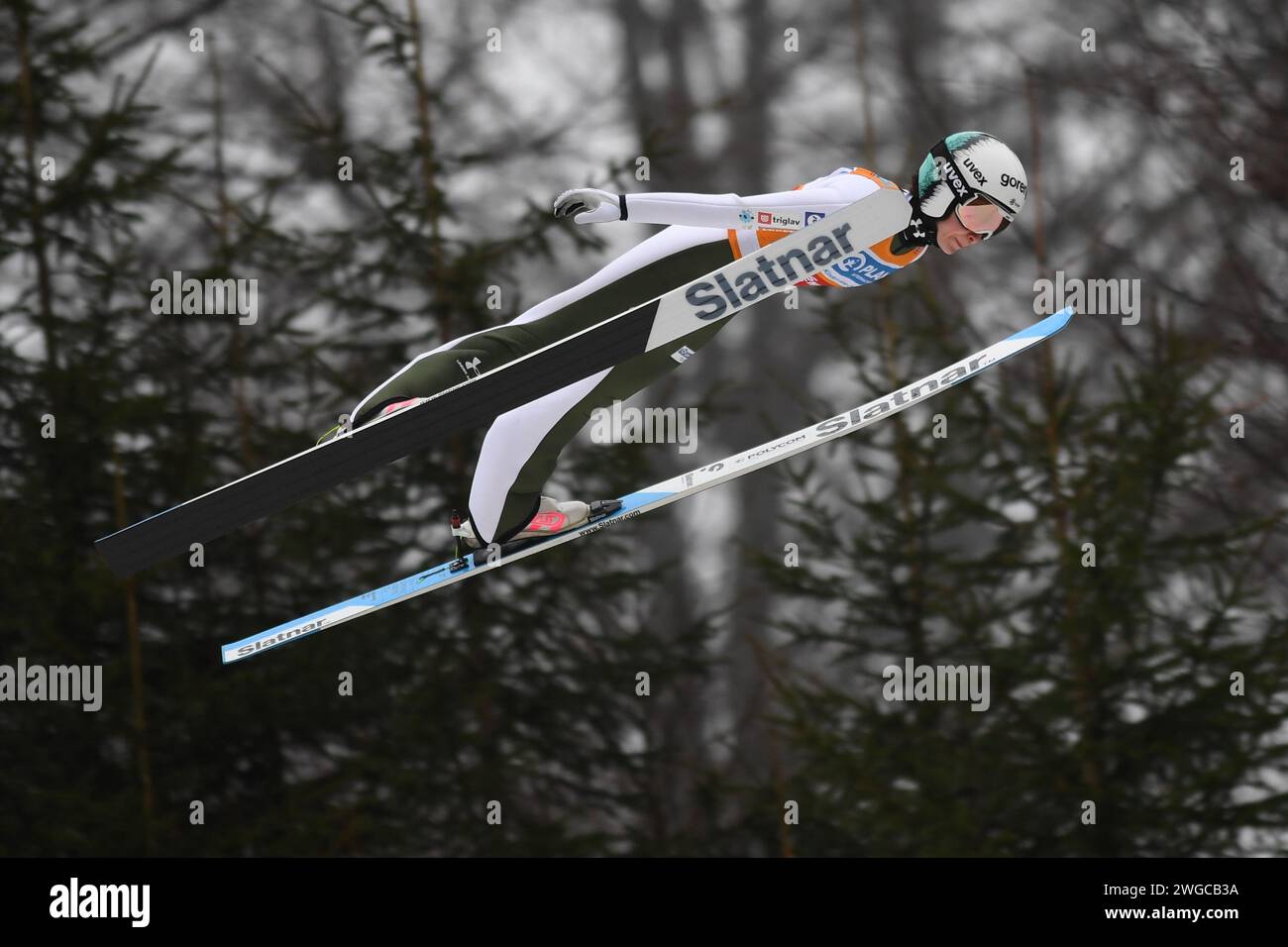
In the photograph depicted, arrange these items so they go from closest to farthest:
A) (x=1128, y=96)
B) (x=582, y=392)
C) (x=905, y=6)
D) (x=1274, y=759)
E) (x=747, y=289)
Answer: (x=747, y=289) → (x=582, y=392) → (x=1274, y=759) → (x=1128, y=96) → (x=905, y=6)

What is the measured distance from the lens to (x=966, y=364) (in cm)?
561

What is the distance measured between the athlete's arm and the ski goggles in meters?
0.32

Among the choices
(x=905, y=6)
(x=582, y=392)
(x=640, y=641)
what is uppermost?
(x=905, y=6)

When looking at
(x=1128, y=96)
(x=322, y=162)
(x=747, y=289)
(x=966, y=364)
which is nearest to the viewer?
(x=747, y=289)

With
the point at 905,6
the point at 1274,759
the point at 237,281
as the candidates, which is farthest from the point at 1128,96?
the point at 237,281

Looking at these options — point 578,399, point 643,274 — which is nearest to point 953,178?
point 643,274

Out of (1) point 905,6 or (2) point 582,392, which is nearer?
(2) point 582,392

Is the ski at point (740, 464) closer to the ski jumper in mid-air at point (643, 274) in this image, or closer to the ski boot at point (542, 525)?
the ski boot at point (542, 525)

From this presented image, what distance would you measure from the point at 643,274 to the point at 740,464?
90 cm

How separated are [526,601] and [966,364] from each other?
3082mm

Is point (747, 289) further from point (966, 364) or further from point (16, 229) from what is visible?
point (16, 229)

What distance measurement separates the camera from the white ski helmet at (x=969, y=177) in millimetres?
4441

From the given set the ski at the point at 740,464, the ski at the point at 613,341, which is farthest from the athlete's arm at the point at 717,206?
the ski at the point at 740,464

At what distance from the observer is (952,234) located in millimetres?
4527
